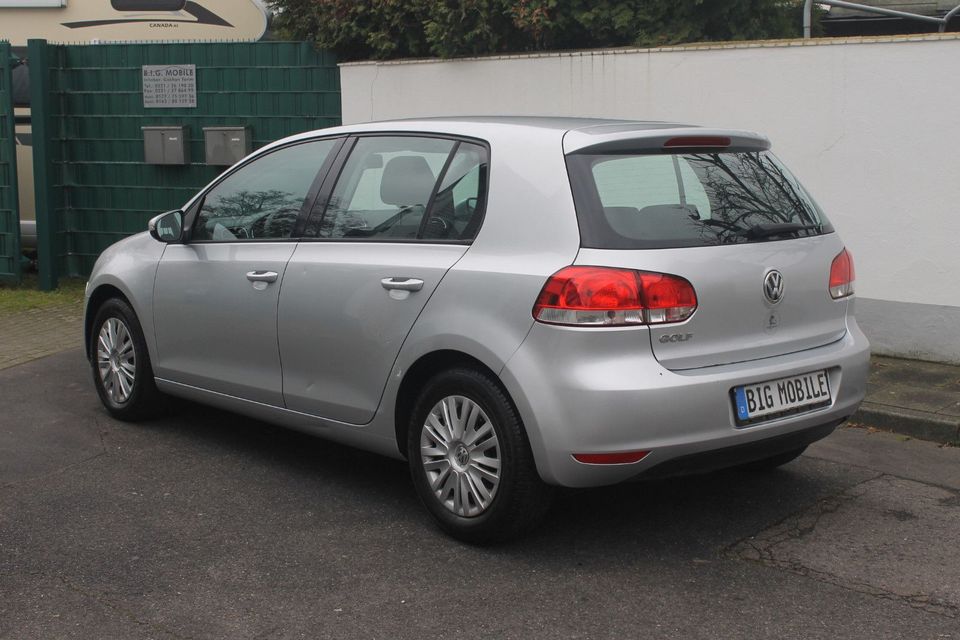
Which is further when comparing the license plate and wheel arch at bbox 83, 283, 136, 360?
wheel arch at bbox 83, 283, 136, 360

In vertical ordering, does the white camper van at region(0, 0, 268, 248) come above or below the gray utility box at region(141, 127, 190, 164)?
above

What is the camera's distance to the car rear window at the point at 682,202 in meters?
4.38

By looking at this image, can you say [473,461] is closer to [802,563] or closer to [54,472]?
[802,563]

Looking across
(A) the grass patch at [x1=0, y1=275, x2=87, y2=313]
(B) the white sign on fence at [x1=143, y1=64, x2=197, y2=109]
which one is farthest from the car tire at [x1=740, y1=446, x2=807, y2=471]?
(B) the white sign on fence at [x1=143, y1=64, x2=197, y2=109]

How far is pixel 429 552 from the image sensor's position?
4.65m

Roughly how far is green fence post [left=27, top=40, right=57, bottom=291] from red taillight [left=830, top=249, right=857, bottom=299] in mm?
8370

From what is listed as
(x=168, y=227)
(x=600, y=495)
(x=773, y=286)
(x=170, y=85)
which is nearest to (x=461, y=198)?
(x=773, y=286)

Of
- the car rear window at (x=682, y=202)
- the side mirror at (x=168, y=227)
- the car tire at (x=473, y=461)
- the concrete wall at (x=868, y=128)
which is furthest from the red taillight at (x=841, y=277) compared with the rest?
the side mirror at (x=168, y=227)

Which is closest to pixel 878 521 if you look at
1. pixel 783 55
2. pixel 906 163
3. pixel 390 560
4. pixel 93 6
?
pixel 390 560

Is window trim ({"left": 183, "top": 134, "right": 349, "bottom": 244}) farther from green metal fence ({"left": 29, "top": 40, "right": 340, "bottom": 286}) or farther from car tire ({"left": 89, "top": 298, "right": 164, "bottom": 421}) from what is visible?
green metal fence ({"left": 29, "top": 40, "right": 340, "bottom": 286})

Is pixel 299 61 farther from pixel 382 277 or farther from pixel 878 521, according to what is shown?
pixel 878 521

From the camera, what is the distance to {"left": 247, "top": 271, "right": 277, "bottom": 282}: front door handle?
550 centimetres

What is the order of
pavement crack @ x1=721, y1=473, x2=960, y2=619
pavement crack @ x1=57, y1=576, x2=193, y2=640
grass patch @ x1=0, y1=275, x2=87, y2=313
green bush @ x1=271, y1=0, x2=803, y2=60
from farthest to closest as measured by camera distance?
grass patch @ x1=0, y1=275, x2=87, y2=313 < green bush @ x1=271, y1=0, x2=803, y2=60 < pavement crack @ x1=721, y1=473, x2=960, y2=619 < pavement crack @ x1=57, y1=576, x2=193, y2=640

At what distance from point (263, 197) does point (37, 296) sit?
19.5 feet
